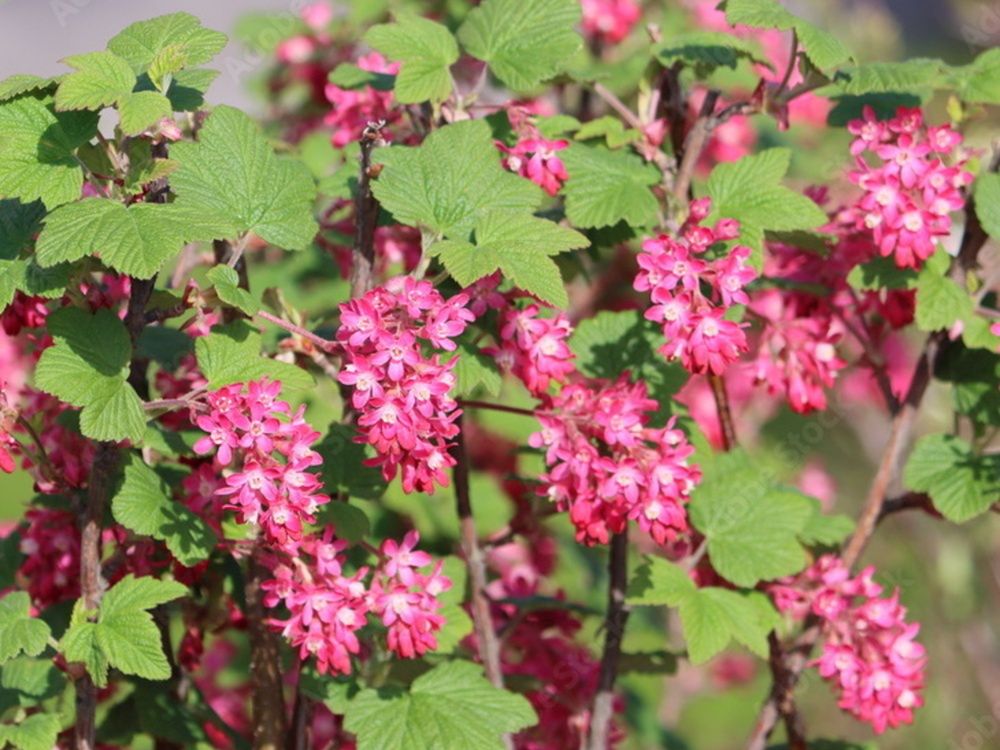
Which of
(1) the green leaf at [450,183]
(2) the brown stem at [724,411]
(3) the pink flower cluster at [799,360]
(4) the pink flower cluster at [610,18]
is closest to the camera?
(1) the green leaf at [450,183]

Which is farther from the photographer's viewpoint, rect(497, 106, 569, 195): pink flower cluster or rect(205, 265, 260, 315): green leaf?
rect(497, 106, 569, 195): pink flower cluster

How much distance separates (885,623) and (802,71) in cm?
101

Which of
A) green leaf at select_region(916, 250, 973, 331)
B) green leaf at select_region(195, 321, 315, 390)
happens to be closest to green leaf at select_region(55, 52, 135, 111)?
green leaf at select_region(195, 321, 315, 390)

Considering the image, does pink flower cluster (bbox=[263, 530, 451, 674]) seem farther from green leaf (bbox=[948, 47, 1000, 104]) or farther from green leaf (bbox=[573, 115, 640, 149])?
green leaf (bbox=[948, 47, 1000, 104])

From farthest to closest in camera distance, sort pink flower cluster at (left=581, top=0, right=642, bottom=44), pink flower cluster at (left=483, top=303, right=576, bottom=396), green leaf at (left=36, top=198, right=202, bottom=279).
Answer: pink flower cluster at (left=581, top=0, right=642, bottom=44) < pink flower cluster at (left=483, top=303, right=576, bottom=396) < green leaf at (left=36, top=198, right=202, bottom=279)

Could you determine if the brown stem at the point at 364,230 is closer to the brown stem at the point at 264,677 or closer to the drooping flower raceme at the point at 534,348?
the drooping flower raceme at the point at 534,348

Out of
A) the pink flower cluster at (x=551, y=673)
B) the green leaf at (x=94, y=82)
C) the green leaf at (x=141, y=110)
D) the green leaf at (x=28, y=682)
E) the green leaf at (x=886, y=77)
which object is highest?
the green leaf at (x=94, y=82)

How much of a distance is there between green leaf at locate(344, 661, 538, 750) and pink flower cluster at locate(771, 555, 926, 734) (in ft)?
1.96

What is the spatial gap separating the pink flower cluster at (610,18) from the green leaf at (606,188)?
1971 mm

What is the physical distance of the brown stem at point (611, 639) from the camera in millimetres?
2618

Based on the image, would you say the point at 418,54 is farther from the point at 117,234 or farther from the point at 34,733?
the point at 34,733

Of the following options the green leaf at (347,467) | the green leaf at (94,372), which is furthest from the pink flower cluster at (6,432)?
the green leaf at (347,467)

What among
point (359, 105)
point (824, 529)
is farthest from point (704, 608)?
point (359, 105)

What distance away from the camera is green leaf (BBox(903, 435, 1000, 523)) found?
8.50 feet
